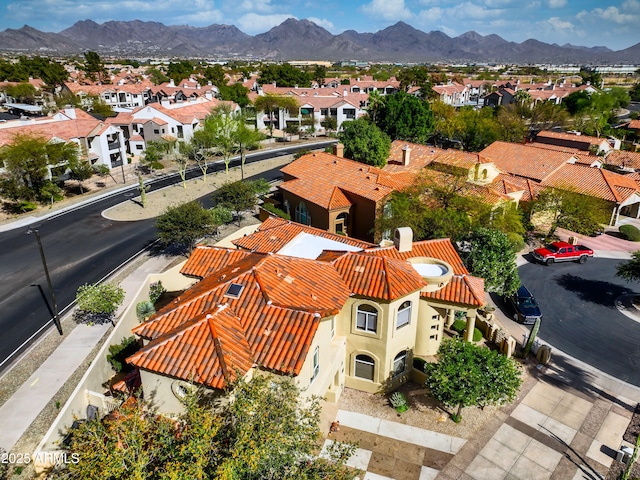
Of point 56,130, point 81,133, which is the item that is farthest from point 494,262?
point 56,130

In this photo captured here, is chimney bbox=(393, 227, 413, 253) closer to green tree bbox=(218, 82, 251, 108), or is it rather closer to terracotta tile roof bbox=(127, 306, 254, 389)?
terracotta tile roof bbox=(127, 306, 254, 389)

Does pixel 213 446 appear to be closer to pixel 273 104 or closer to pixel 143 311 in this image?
pixel 143 311

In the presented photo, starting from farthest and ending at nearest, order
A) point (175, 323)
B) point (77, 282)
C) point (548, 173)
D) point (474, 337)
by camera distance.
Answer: point (548, 173), point (77, 282), point (474, 337), point (175, 323)

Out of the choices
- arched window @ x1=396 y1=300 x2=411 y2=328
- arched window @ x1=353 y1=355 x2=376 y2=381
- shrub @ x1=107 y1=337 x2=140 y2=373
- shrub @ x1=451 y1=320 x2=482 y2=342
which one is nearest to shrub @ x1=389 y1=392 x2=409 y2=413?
arched window @ x1=353 y1=355 x2=376 y2=381

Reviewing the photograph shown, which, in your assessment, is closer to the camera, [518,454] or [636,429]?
[518,454]

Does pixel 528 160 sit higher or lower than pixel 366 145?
lower

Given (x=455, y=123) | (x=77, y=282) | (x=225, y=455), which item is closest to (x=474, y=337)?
(x=225, y=455)

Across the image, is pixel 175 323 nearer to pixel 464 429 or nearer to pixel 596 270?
pixel 464 429
